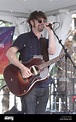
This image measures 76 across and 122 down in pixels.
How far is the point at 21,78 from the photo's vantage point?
45.9 inches

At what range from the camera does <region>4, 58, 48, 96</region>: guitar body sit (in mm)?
1151

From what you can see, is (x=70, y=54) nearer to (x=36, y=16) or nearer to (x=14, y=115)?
(x=36, y=16)

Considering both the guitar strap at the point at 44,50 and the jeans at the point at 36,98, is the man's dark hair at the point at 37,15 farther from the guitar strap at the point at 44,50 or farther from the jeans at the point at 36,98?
the jeans at the point at 36,98

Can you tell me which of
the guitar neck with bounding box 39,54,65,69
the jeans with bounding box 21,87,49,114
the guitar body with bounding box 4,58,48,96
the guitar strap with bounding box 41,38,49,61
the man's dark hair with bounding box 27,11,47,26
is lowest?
the jeans with bounding box 21,87,49,114

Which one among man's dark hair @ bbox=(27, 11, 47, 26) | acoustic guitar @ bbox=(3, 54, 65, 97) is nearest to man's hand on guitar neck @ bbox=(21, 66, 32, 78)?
acoustic guitar @ bbox=(3, 54, 65, 97)

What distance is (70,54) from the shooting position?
3.76ft

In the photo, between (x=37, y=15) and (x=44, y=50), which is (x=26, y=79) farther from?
(x=37, y=15)

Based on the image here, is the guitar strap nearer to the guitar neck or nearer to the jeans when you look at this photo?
the guitar neck

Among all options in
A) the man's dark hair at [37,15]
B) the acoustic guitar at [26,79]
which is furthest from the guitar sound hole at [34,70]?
the man's dark hair at [37,15]

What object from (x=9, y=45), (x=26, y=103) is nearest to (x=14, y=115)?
(x=26, y=103)

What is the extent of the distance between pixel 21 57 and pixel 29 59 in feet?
0.11

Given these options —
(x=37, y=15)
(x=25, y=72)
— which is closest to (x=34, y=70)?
(x=25, y=72)

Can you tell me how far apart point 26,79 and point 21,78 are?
0.02 metres

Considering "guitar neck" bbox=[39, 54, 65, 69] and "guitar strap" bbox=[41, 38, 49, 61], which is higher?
"guitar strap" bbox=[41, 38, 49, 61]
